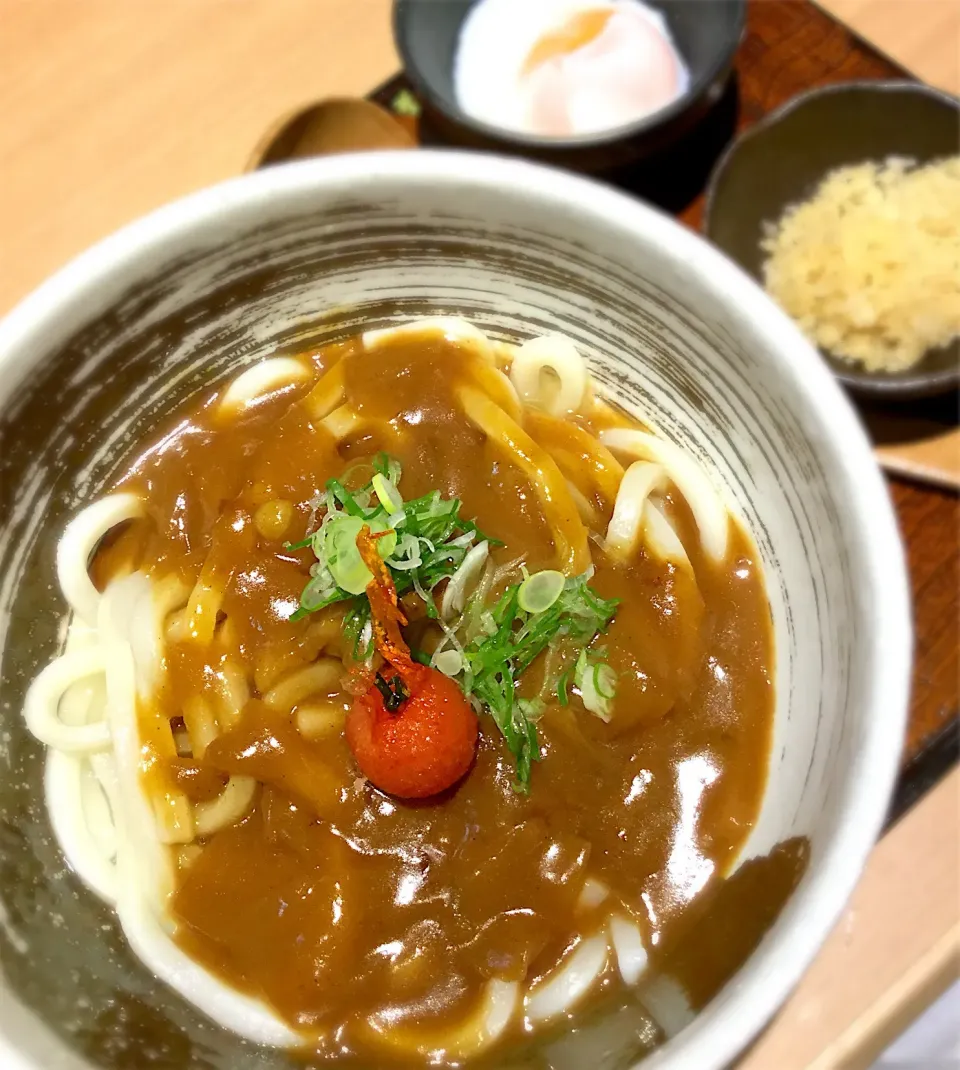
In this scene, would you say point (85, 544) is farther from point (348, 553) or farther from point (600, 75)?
point (600, 75)

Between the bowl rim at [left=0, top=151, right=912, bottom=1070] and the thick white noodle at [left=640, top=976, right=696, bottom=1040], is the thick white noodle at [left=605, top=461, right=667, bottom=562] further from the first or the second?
the thick white noodle at [left=640, top=976, right=696, bottom=1040]

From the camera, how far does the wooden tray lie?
1.64 metres

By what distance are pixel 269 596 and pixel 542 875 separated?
508 millimetres

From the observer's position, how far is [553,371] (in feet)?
4.45

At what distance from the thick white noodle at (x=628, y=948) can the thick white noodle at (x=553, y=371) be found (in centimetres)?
71

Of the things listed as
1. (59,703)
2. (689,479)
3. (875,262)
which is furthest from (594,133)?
(59,703)

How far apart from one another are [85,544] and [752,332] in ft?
3.05

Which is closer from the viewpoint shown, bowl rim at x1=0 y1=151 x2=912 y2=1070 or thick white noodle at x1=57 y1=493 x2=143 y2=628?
bowl rim at x1=0 y1=151 x2=912 y2=1070

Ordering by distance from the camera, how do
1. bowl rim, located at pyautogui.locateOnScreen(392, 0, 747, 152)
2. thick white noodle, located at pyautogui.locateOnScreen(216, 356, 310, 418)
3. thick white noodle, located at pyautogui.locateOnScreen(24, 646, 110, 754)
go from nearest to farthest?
thick white noodle, located at pyautogui.locateOnScreen(24, 646, 110, 754)
thick white noodle, located at pyautogui.locateOnScreen(216, 356, 310, 418)
bowl rim, located at pyautogui.locateOnScreen(392, 0, 747, 152)

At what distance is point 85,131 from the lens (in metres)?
2.02

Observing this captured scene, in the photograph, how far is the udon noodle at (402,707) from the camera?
115cm

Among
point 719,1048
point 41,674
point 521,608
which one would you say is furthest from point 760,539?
point 41,674

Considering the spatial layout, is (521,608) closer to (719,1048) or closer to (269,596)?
(269,596)


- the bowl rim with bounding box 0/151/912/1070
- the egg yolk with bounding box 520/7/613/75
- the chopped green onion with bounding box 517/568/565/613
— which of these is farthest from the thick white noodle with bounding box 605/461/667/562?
the egg yolk with bounding box 520/7/613/75
